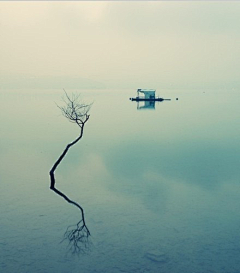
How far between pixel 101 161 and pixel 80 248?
14230 mm

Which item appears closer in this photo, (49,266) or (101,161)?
(49,266)

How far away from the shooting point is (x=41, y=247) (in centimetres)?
1220

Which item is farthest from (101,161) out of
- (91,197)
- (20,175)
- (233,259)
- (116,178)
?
(233,259)

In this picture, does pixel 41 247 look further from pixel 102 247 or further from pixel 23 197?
pixel 23 197

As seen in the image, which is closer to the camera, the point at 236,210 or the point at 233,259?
the point at 233,259

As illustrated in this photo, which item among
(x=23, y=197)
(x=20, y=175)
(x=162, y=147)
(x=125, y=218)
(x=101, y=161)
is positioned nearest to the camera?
(x=125, y=218)

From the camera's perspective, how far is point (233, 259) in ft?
37.7

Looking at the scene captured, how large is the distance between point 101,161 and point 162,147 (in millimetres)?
8297

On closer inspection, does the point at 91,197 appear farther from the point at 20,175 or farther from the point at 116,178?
the point at 20,175

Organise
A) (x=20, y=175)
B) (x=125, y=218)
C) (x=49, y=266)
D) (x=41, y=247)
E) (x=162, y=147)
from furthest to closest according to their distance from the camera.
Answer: (x=162, y=147), (x=20, y=175), (x=125, y=218), (x=41, y=247), (x=49, y=266)

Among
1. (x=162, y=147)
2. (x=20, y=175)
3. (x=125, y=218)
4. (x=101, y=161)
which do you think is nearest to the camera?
(x=125, y=218)

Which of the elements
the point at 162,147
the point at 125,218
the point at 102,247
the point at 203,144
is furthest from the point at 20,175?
the point at 203,144

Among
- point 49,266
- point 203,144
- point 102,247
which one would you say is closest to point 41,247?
point 49,266

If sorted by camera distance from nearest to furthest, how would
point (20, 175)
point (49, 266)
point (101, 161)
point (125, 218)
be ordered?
point (49, 266)
point (125, 218)
point (20, 175)
point (101, 161)
